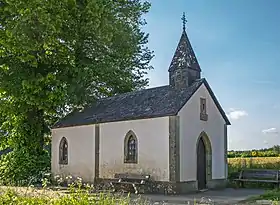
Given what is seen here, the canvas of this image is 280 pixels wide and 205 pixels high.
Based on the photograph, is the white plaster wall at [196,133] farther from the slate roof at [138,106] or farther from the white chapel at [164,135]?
the slate roof at [138,106]

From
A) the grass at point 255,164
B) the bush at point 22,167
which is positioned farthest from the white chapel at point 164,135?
the grass at point 255,164

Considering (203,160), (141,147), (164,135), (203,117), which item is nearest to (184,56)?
(203,117)

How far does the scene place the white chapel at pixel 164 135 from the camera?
19.3 meters

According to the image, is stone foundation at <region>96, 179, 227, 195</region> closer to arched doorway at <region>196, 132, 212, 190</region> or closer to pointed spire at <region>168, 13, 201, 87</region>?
arched doorway at <region>196, 132, 212, 190</region>

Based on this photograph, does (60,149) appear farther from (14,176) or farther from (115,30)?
(115,30)

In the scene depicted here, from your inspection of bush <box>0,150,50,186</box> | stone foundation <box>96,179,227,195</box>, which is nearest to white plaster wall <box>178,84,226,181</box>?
stone foundation <box>96,179,227,195</box>

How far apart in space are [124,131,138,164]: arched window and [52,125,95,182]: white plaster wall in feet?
8.83

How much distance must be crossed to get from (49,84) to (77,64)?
3.21 metres

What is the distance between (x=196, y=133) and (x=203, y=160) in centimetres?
180

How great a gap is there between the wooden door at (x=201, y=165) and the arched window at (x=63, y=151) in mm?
8822

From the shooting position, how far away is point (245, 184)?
22.2 m

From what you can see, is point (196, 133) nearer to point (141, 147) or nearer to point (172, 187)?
point (141, 147)

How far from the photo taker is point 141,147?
20406 mm

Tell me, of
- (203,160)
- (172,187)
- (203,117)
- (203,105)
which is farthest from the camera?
(203,160)
